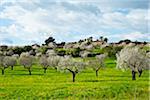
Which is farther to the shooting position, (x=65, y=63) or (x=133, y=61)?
(x=133, y=61)

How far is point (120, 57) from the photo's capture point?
9700cm

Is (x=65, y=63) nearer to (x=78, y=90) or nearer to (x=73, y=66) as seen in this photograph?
(x=73, y=66)

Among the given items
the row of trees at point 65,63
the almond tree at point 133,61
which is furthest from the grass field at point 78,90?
the almond tree at point 133,61

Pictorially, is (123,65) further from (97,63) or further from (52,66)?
(52,66)

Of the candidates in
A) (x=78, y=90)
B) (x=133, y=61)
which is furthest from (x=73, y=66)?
(x=78, y=90)

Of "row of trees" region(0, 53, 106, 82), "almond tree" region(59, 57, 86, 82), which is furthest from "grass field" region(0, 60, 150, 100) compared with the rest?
"row of trees" region(0, 53, 106, 82)

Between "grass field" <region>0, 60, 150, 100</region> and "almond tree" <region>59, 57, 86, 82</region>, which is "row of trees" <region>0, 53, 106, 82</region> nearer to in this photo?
"almond tree" <region>59, 57, 86, 82</region>

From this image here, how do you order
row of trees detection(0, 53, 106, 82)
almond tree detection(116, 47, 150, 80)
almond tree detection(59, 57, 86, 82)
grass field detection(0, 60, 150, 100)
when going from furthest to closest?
almond tree detection(116, 47, 150, 80)
row of trees detection(0, 53, 106, 82)
almond tree detection(59, 57, 86, 82)
grass field detection(0, 60, 150, 100)

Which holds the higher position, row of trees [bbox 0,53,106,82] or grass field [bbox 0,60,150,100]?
row of trees [bbox 0,53,106,82]

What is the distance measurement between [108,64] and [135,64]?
48469 millimetres

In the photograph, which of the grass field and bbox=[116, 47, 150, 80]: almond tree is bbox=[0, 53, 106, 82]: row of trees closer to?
bbox=[116, 47, 150, 80]: almond tree

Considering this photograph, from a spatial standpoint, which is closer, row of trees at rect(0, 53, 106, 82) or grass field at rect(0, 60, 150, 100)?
grass field at rect(0, 60, 150, 100)

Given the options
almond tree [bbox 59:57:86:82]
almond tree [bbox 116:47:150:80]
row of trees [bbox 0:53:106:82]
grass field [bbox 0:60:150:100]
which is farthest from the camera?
almond tree [bbox 116:47:150:80]

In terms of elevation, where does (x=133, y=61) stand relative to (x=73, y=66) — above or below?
above
